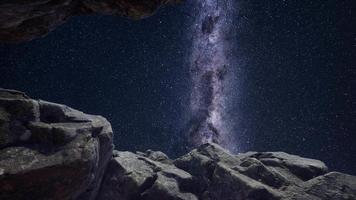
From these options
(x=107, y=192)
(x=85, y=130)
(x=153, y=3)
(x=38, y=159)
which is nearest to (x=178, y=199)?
(x=107, y=192)

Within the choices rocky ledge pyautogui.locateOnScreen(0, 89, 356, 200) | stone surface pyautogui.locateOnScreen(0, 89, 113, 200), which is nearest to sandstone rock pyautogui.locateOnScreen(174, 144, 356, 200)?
rocky ledge pyautogui.locateOnScreen(0, 89, 356, 200)

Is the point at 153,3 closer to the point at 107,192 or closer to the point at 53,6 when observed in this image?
the point at 53,6

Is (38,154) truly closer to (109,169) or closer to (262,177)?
(109,169)

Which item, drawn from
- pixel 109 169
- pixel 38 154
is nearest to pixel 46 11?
pixel 38 154

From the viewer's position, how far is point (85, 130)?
48.0ft

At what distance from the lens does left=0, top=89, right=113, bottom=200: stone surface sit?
37.3ft

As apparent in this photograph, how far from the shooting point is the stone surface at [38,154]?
448 inches

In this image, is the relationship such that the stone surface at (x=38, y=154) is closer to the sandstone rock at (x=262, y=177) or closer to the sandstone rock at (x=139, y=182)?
the sandstone rock at (x=139, y=182)

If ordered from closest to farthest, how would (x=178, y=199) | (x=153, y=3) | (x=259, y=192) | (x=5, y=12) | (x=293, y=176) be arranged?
(x=5, y=12)
(x=153, y=3)
(x=259, y=192)
(x=178, y=199)
(x=293, y=176)

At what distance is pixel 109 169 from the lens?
60.6 feet

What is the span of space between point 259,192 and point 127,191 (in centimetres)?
779

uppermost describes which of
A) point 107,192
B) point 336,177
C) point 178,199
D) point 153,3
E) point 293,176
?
point 153,3

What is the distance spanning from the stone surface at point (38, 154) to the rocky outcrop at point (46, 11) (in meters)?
3.70

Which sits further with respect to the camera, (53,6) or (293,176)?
(293,176)
